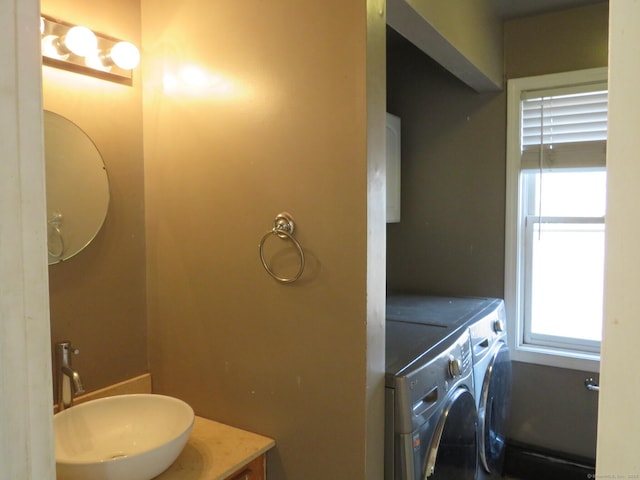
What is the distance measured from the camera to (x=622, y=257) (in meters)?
0.41

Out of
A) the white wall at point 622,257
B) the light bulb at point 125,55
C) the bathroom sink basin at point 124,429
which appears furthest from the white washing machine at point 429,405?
the light bulb at point 125,55

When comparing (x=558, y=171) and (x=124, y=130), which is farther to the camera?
(x=558, y=171)

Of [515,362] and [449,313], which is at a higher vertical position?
[449,313]

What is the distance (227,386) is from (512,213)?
169cm

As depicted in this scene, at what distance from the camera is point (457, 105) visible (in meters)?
2.57

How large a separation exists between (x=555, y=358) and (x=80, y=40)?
2432 millimetres

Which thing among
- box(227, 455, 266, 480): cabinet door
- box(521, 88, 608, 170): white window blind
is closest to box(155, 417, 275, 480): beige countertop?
box(227, 455, 266, 480): cabinet door

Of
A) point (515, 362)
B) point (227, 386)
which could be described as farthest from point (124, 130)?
point (515, 362)

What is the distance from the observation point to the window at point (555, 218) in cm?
232

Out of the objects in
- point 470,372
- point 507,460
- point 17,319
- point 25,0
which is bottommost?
point 507,460

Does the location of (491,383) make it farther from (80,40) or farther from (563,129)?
(80,40)

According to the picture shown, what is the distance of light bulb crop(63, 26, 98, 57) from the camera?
4.60 feet

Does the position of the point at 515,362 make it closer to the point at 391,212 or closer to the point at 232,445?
the point at 391,212

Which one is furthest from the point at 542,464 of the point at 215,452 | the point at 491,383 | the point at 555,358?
the point at 215,452
